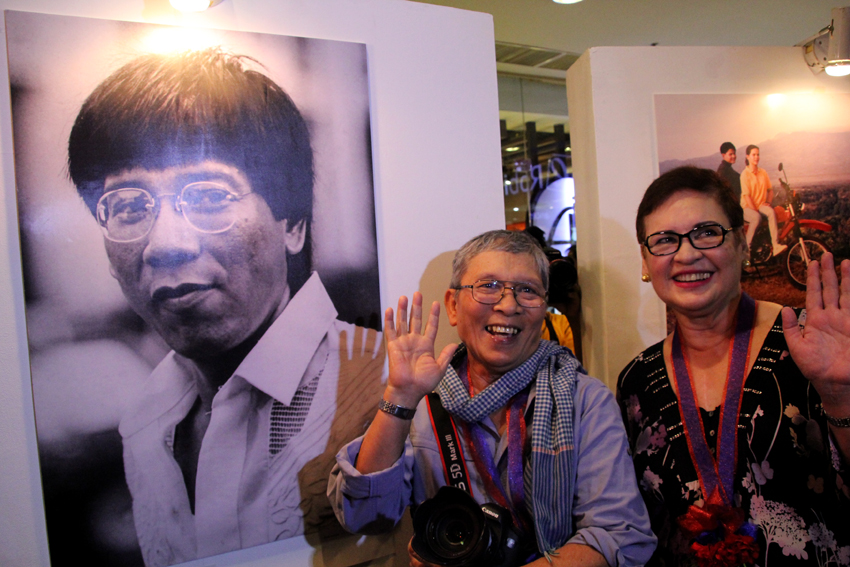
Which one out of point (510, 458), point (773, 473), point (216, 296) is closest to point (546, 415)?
point (510, 458)

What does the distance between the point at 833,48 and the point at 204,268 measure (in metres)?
3.06

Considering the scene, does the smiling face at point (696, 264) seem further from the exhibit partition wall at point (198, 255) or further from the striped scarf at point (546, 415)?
the exhibit partition wall at point (198, 255)

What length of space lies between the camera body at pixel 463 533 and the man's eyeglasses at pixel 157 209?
1.06 m

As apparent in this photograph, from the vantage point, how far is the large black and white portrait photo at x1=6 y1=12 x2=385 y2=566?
159 centimetres

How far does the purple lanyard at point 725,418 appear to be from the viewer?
163cm

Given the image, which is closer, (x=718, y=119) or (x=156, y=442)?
(x=156, y=442)

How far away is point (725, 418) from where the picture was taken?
1.67 m

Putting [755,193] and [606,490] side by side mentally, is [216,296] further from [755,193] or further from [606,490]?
[755,193]

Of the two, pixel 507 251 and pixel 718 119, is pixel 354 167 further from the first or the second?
pixel 718 119

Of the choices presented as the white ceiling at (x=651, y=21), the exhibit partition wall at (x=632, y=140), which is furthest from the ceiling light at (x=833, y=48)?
the white ceiling at (x=651, y=21)

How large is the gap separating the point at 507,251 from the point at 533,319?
23 cm

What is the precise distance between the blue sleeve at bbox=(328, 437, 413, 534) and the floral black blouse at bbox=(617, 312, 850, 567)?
31.4 inches

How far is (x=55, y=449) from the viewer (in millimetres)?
1593

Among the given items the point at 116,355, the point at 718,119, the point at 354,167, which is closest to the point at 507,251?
the point at 354,167
